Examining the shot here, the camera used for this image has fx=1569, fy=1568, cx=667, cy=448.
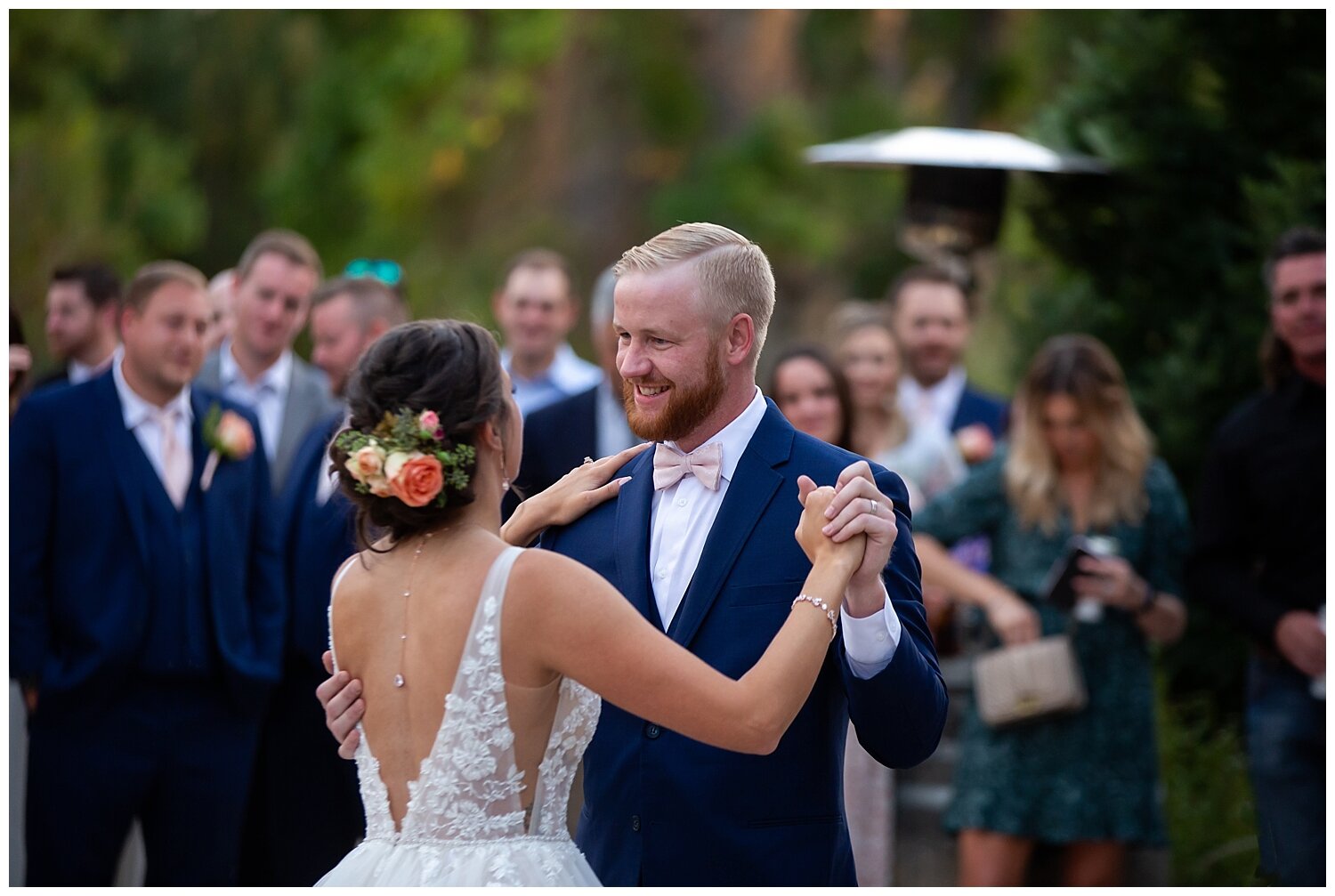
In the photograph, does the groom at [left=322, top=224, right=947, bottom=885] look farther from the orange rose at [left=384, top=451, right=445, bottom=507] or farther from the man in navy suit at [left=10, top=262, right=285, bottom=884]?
the man in navy suit at [left=10, top=262, right=285, bottom=884]

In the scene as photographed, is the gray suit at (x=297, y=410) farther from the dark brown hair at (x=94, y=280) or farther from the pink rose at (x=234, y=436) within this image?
the pink rose at (x=234, y=436)

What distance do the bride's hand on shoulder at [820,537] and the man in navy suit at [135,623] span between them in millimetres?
3153

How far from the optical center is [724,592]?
336 centimetres

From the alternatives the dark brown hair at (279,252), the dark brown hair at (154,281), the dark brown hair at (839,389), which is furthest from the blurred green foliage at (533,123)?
the dark brown hair at (154,281)

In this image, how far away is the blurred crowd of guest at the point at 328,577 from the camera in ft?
18.2

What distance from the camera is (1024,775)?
20.1 ft

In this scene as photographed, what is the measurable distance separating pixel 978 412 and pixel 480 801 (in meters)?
5.31

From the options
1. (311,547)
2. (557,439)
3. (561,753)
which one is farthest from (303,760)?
(561,753)

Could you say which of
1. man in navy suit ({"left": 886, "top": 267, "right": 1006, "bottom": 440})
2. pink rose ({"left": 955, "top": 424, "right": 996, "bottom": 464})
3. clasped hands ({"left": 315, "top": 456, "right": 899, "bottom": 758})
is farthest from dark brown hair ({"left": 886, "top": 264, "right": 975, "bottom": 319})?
clasped hands ({"left": 315, "top": 456, "right": 899, "bottom": 758})

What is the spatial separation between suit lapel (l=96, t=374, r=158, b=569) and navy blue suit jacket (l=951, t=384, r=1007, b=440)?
4.05m

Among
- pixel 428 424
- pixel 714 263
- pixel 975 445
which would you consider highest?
pixel 714 263

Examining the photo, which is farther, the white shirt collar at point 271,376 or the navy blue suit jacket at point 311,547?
the white shirt collar at point 271,376

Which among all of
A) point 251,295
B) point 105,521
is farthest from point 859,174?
point 105,521

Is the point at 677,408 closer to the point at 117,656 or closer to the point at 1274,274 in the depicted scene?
the point at 117,656
